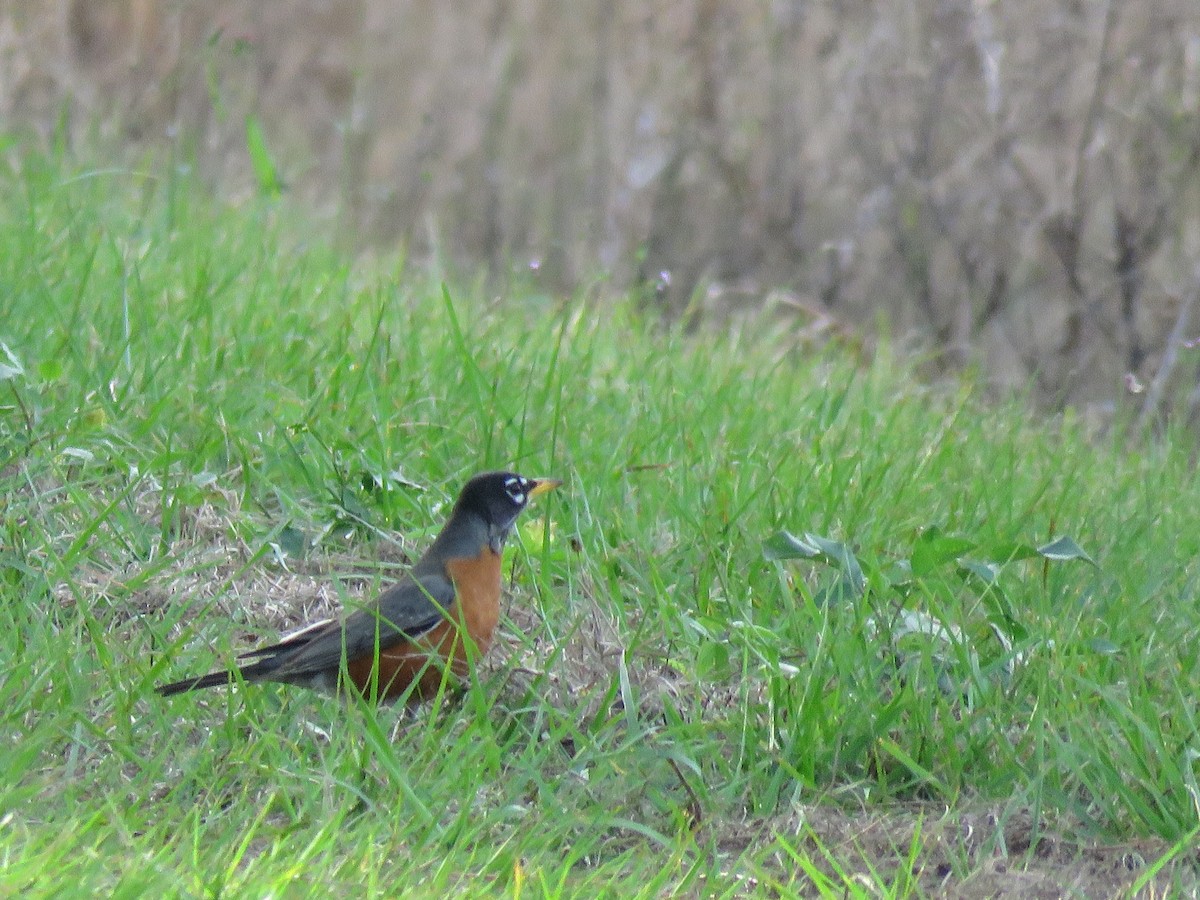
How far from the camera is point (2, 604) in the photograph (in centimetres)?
358

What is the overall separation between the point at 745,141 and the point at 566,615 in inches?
216

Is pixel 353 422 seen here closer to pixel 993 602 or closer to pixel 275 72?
pixel 993 602

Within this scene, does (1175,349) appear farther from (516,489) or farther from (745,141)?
(516,489)

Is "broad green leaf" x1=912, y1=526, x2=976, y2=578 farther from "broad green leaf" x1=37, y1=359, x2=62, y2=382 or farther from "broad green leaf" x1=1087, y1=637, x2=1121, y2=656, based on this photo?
"broad green leaf" x1=37, y1=359, x2=62, y2=382

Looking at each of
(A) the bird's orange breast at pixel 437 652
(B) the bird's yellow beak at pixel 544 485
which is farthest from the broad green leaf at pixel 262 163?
(A) the bird's orange breast at pixel 437 652

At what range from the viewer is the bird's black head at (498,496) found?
3908 millimetres

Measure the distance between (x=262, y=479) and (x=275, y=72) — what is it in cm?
548

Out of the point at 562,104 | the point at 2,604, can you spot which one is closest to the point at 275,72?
the point at 562,104

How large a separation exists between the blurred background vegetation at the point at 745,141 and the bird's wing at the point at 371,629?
3619 millimetres

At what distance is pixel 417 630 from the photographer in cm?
364

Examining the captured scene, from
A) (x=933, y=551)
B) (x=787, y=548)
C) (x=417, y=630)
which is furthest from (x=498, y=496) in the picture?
(x=933, y=551)

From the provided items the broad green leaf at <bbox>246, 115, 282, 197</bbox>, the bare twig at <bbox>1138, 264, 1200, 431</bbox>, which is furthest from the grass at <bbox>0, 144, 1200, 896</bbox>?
the bare twig at <bbox>1138, 264, 1200, 431</bbox>

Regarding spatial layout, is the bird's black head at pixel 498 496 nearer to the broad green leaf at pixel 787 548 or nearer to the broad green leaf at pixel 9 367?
the broad green leaf at pixel 787 548

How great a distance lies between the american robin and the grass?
86 millimetres
